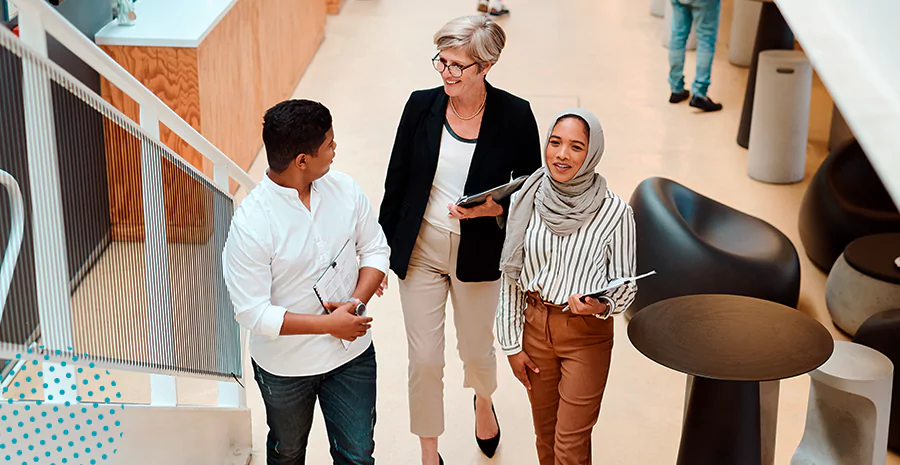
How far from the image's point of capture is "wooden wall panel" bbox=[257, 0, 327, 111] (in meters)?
8.55

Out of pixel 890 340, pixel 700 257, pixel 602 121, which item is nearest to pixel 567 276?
pixel 890 340

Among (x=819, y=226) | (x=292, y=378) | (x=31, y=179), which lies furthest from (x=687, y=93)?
(x=31, y=179)

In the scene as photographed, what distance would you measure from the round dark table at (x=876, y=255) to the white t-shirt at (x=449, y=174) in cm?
285

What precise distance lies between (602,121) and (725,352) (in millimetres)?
5992

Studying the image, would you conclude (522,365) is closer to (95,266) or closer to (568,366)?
(568,366)

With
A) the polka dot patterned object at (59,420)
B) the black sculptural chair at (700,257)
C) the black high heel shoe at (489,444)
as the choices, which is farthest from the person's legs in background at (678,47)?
the polka dot patterned object at (59,420)

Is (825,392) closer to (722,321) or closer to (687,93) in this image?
(722,321)

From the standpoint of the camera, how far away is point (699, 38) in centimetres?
952

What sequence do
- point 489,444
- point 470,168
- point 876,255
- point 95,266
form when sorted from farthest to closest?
1. point 876,255
2. point 489,444
3. point 470,168
4. point 95,266

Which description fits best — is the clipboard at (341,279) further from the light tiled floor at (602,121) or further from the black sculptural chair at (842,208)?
the black sculptural chair at (842,208)

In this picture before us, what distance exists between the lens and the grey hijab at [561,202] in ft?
10.5

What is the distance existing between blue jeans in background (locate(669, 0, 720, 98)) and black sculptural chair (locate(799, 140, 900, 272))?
2981 mm

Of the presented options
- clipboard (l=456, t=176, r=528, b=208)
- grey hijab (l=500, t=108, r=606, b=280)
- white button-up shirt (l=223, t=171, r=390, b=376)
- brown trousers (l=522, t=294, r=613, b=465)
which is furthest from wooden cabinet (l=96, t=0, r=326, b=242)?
brown trousers (l=522, t=294, r=613, b=465)

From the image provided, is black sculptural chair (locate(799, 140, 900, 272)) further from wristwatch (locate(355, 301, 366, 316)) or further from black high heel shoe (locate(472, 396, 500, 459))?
wristwatch (locate(355, 301, 366, 316))
